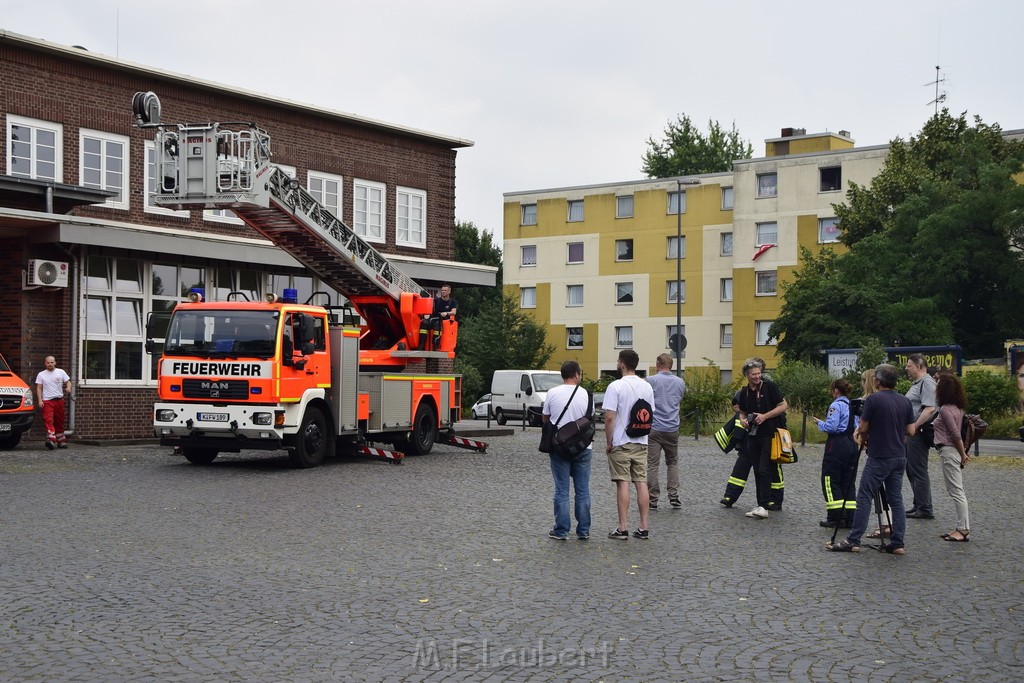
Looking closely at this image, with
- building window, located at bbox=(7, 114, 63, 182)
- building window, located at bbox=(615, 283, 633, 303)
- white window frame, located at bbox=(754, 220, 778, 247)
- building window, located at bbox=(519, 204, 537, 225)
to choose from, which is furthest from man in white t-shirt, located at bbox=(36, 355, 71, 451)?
building window, located at bbox=(519, 204, 537, 225)

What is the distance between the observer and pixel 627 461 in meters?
12.2

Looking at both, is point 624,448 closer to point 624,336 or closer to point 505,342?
point 505,342

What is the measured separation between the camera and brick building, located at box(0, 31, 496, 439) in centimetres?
2525

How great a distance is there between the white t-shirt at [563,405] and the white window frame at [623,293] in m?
62.9

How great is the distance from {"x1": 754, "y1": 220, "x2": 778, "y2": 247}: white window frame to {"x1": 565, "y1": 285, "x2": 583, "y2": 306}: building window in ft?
40.8

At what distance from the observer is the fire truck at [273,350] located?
19.5 metres

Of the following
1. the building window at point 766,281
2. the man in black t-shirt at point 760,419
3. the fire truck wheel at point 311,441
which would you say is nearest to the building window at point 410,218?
the fire truck wheel at point 311,441

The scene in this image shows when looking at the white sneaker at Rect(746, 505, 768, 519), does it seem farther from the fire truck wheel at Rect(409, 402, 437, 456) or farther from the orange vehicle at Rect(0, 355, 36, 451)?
the orange vehicle at Rect(0, 355, 36, 451)

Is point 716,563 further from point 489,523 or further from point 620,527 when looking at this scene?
point 489,523

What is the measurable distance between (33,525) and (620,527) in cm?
571

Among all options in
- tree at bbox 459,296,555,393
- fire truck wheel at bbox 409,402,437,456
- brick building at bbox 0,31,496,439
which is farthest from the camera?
tree at bbox 459,296,555,393

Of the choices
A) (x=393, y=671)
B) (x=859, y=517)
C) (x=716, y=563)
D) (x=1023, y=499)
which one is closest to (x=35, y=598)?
(x=393, y=671)

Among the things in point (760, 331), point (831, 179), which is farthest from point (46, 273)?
point (760, 331)

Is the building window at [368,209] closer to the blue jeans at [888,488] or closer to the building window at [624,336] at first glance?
the blue jeans at [888,488]
